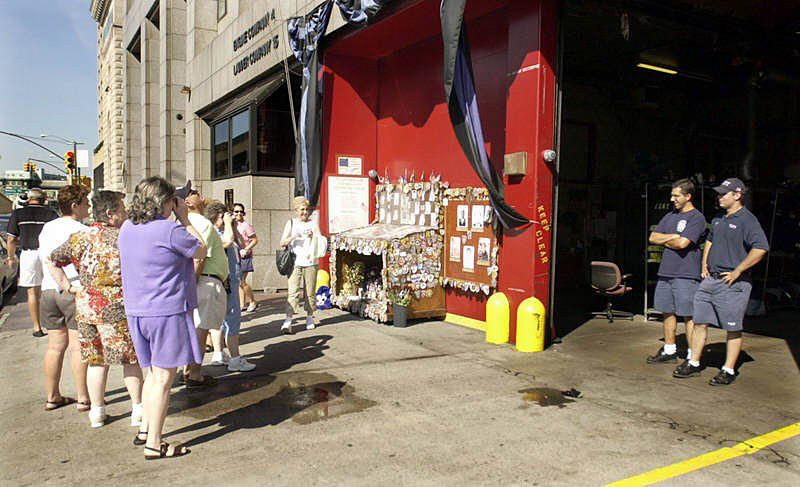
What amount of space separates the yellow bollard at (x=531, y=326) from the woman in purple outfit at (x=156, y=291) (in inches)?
168

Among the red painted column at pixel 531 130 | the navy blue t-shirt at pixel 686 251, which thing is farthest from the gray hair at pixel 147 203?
the navy blue t-shirt at pixel 686 251

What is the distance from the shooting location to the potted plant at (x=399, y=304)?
866cm

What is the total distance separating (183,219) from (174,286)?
2.99ft

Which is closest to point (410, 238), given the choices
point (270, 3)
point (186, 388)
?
point (186, 388)

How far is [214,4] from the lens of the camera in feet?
57.7

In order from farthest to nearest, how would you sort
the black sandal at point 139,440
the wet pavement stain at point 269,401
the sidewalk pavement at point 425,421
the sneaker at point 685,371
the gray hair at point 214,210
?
the gray hair at point 214,210 → the sneaker at point 685,371 → the wet pavement stain at point 269,401 → the black sandal at point 139,440 → the sidewalk pavement at point 425,421

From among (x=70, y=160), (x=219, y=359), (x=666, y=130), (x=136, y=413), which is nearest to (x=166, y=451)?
(x=136, y=413)

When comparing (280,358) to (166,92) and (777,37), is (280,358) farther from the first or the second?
(166,92)

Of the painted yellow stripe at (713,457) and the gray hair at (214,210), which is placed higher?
the gray hair at (214,210)

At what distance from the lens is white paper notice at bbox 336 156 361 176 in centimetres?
1096

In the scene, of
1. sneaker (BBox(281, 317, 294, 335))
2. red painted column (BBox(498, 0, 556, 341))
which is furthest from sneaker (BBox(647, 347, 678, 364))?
sneaker (BBox(281, 317, 294, 335))

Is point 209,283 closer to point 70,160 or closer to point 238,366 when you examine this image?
point 238,366

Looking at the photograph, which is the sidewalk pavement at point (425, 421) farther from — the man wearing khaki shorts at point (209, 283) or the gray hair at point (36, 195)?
the gray hair at point (36, 195)

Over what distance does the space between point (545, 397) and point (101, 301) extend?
385 cm
